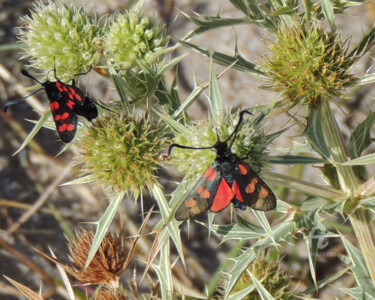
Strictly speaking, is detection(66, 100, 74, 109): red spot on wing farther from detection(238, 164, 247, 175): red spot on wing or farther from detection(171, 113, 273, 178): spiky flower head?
detection(238, 164, 247, 175): red spot on wing

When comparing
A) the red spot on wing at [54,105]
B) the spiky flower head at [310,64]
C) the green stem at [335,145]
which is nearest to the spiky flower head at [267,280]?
the green stem at [335,145]

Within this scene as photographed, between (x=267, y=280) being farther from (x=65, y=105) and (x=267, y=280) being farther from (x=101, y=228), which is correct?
(x=65, y=105)

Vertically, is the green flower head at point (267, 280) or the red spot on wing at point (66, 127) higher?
the red spot on wing at point (66, 127)

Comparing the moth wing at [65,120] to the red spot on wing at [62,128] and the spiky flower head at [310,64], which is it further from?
the spiky flower head at [310,64]

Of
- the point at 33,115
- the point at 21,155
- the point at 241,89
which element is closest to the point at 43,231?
the point at 21,155

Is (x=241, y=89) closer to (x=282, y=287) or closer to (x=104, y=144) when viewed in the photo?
(x=282, y=287)

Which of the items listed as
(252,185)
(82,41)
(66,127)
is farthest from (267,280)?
(82,41)
